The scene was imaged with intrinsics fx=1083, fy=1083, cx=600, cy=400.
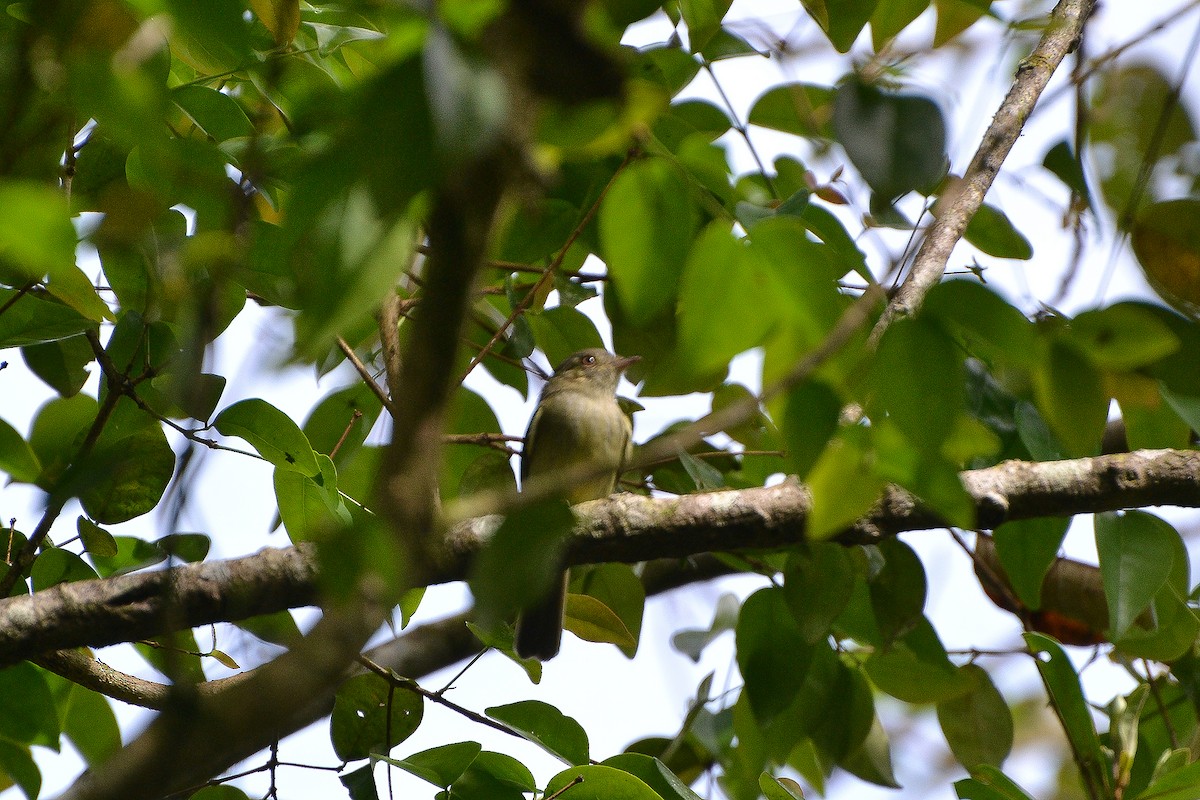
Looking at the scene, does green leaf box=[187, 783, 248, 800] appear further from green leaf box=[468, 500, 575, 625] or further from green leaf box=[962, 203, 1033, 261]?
green leaf box=[962, 203, 1033, 261]

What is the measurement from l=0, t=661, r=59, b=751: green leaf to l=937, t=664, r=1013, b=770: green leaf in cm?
247

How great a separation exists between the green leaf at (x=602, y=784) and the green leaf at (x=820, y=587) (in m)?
0.67

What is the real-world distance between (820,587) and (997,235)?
0.97 metres

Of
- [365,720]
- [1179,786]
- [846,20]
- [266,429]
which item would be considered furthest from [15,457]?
[1179,786]

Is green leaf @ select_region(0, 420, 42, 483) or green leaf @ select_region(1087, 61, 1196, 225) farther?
green leaf @ select_region(0, 420, 42, 483)

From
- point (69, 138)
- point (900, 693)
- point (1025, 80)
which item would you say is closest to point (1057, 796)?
point (900, 693)

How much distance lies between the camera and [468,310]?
0.75 metres

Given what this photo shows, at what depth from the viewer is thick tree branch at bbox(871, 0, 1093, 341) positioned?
233cm

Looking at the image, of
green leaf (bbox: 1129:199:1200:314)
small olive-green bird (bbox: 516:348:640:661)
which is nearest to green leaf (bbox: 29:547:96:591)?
green leaf (bbox: 1129:199:1200:314)

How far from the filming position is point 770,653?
287 centimetres

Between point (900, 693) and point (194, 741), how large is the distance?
2803mm

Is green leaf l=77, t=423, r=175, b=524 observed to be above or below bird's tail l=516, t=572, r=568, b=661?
below

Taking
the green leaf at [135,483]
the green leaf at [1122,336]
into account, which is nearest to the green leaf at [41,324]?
the green leaf at [135,483]

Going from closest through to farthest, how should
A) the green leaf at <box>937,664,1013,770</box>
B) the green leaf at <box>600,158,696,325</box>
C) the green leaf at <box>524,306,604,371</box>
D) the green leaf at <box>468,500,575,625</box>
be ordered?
the green leaf at <box>468,500,575,625</box>, the green leaf at <box>600,158,696,325</box>, the green leaf at <box>937,664,1013,770</box>, the green leaf at <box>524,306,604,371</box>
